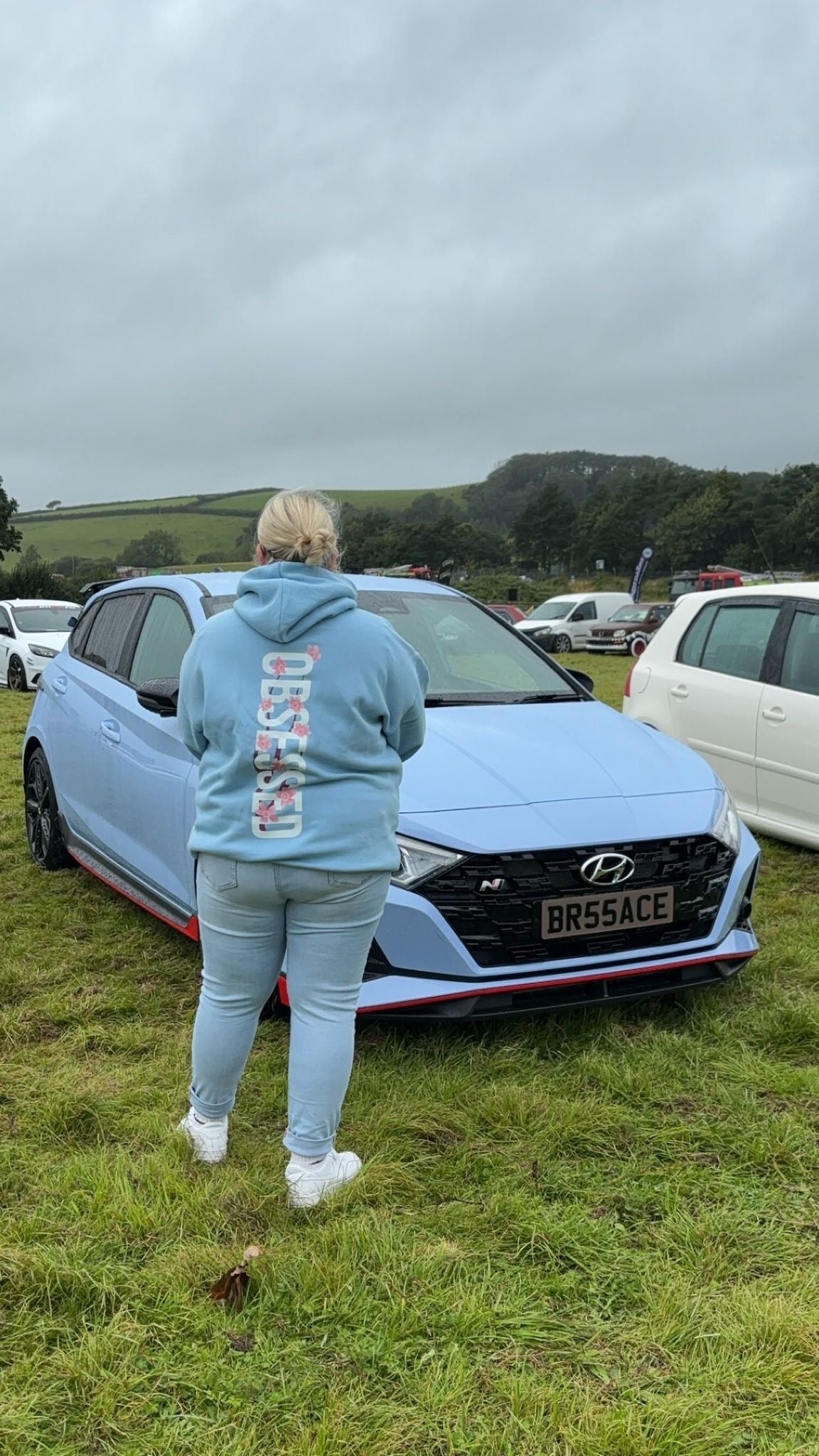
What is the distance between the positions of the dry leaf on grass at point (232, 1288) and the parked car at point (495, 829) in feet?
3.26

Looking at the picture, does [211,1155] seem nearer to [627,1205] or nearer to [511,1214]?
[511,1214]

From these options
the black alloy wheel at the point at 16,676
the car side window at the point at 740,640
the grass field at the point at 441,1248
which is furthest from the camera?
the black alloy wheel at the point at 16,676

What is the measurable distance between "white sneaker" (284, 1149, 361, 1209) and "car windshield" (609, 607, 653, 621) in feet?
97.1

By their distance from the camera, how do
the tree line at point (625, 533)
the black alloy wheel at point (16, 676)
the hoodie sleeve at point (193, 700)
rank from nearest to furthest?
the hoodie sleeve at point (193, 700) < the black alloy wheel at point (16, 676) < the tree line at point (625, 533)

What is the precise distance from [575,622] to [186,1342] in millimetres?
31208

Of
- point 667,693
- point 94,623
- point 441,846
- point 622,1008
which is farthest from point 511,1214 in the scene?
point 667,693

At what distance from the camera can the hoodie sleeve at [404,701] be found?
2617 mm

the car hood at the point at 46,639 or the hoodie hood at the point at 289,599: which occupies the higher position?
the hoodie hood at the point at 289,599

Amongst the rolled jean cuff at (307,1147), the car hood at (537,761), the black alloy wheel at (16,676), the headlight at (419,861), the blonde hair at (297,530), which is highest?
the blonde hair at (297,530)

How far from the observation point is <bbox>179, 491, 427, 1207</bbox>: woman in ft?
8.21

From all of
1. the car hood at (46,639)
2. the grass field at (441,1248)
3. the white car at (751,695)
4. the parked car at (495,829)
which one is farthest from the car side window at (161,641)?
the car hood at (46,639)

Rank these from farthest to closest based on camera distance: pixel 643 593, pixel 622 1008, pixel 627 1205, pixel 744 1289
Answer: pixel 643 593 → pixel 622 1008 → pixel 627 1205 → pixel 744 1289

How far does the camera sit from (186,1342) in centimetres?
218

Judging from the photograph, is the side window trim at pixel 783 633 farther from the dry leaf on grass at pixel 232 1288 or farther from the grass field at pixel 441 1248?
the dry leaf on grass at pixel 232 1288
